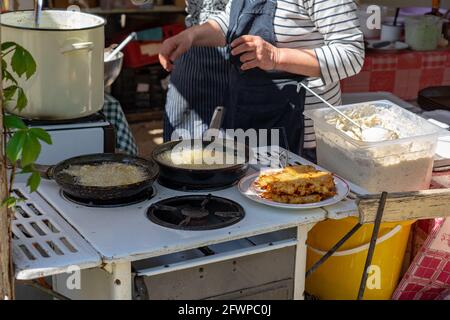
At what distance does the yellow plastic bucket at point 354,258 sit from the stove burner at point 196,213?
48 cm

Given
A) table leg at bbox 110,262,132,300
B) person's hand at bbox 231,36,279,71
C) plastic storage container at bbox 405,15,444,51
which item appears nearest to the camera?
table leg at bbox 110,262,132,300

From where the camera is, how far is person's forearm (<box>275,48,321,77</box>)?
2.36 meters

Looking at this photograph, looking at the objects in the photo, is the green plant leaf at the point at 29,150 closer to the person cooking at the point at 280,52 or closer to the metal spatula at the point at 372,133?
the person cooking at the point at 280,52

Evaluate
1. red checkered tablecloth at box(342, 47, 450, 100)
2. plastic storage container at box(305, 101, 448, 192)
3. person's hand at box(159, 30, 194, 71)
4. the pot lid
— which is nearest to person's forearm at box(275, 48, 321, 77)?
plastic storage container at box(305, 101, 448, 192)

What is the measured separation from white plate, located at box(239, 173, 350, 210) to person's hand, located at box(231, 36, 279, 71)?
385 mm

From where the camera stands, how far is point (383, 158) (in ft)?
7.18

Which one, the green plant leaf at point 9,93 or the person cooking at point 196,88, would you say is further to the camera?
the person cooking at point 196,88

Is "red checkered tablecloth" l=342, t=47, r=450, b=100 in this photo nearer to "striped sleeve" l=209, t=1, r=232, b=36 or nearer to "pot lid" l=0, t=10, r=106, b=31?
"striped sleeve" l=209, t=1, r=232, b=36

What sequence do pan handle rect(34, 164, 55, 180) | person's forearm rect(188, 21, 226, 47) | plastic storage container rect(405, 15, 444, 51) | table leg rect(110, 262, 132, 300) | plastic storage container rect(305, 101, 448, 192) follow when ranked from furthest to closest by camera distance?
plastic storage container rect(405, 15, 444, 51)
person's forearm rect(188, 21, 226, 47)
plastic storage container rect(305, 101, 448, 192)
pan handle rect(34, 164, 55, 180)
table leg rect(110, 262, 132, 300)

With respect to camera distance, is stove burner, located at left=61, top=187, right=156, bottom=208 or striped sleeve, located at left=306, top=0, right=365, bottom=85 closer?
stove burner, located at left=61, top=187, right=156, bottom=208

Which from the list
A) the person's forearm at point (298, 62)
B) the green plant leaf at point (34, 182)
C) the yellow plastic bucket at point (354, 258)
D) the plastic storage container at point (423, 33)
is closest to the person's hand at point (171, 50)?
the person's forearm at point (298, 62)

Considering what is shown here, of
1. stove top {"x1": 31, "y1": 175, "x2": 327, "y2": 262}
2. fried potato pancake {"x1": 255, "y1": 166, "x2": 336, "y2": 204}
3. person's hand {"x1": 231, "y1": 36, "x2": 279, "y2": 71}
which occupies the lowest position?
stove top {"x1": 31, "y1": 175, "x2": 327, "y2": 262}

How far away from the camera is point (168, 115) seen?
3529 mm

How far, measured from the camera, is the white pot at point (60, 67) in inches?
83.9
